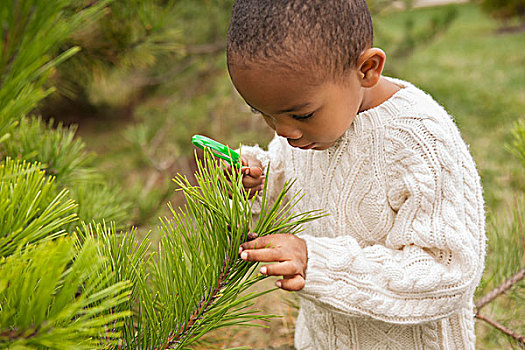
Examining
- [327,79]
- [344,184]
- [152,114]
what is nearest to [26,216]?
[327,79]

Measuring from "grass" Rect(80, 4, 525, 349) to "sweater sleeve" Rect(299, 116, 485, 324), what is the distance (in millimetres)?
338

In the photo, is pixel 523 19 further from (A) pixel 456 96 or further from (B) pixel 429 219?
(B) pixel 429 219

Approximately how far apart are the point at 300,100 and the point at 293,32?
0.08m

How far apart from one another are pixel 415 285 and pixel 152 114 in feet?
7.49

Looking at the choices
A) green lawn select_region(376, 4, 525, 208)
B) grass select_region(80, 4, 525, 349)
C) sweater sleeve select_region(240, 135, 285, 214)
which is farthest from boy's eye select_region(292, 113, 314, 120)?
green lawn select_region(376, 4, 525, 208)

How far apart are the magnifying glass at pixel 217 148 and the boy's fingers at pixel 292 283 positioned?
0.15 metres

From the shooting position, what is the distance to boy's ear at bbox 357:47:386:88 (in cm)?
53

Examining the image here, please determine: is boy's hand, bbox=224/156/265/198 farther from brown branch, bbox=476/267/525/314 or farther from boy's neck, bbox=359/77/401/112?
brown branch, bbox=476/267/525/314

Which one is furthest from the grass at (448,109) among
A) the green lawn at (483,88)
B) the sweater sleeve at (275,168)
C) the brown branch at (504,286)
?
the sweater sleeve at (275,168)

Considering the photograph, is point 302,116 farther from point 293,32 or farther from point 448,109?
point 448,109

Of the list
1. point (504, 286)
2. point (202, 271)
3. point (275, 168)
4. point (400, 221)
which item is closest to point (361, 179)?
point (400, 221)

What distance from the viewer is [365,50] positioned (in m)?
0.53

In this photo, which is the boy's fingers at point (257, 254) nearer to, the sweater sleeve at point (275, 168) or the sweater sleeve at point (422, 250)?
the sweater sleeve at point (422, 250)

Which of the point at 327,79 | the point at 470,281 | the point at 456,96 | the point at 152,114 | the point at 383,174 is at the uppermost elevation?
the point at 327,79
